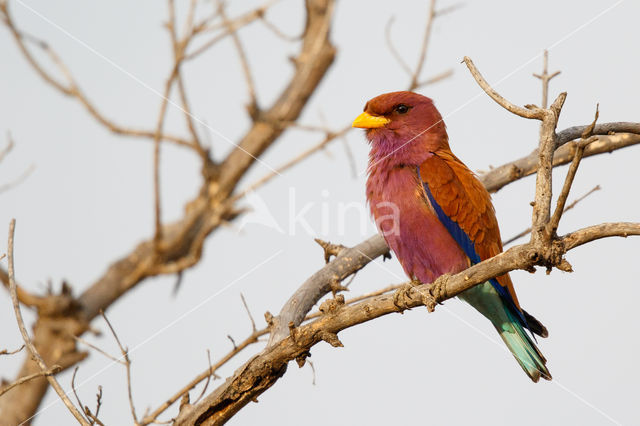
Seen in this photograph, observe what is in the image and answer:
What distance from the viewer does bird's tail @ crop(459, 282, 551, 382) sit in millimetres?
4371

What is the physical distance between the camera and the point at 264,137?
7.85 metres

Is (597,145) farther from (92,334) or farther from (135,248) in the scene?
(135,248)

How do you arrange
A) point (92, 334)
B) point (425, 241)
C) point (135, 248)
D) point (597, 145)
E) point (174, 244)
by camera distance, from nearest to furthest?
point (425, 241) → point (597, 145) → point (92, 334) → point (174, 244) → point (135, 248)

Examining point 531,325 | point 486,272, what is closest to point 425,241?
point 531,325

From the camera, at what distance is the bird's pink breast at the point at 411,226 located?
4.28 m

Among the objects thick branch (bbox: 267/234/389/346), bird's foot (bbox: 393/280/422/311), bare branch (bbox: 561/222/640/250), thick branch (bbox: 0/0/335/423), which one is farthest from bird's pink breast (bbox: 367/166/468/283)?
thick branch (bbox: 0/0/335/423)

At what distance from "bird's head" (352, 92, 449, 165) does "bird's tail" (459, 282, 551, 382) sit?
879mm

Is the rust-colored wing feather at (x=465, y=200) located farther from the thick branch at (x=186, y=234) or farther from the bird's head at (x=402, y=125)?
the thick branch at (x=186, y=234)

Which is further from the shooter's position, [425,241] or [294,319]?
[425,241]

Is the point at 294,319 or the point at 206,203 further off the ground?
the point at 206,203

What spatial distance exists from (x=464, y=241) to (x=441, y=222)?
0.58 ft

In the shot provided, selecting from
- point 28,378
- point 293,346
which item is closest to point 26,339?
point 28,378

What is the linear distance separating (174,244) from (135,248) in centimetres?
84

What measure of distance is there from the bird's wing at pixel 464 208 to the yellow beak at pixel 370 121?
1.43ft
